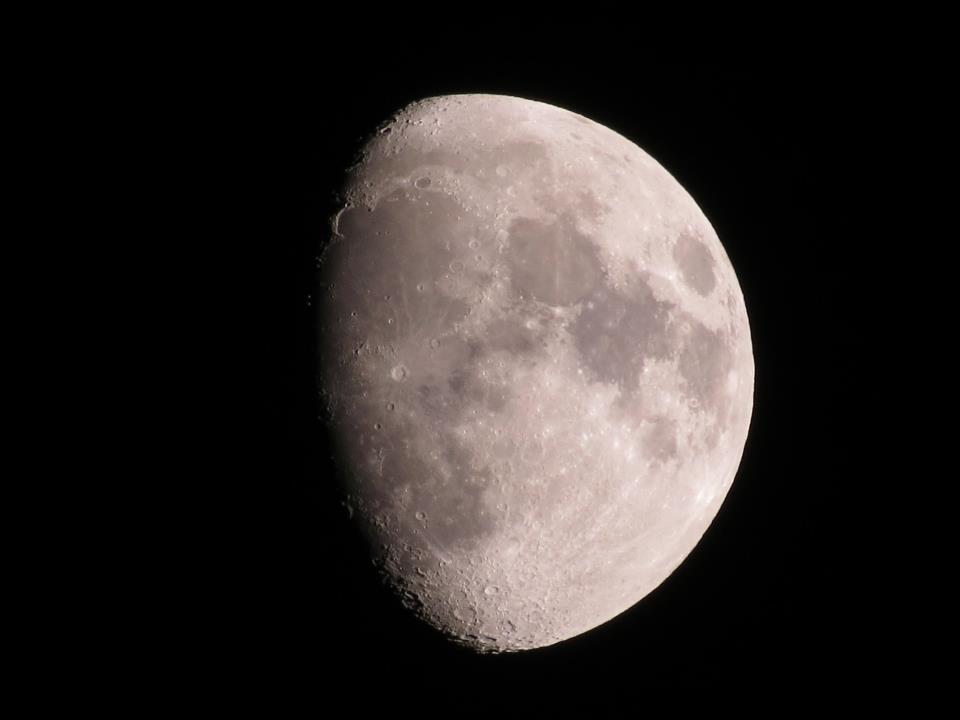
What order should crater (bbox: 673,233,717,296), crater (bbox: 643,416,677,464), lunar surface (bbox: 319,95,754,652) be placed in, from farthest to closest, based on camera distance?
1. crater (bbox: 673,233,717,296)
2. crater (bbox: 643,416,677,464)
3. lunar surface (bbox: 319,95,754,652)

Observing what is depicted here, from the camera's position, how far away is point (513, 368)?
3.01 meters

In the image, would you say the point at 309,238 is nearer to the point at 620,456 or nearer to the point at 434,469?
the point at 434,469

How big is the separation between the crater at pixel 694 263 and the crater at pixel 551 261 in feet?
1.47

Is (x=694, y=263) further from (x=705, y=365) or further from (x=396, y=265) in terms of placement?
(x=396, y=265)

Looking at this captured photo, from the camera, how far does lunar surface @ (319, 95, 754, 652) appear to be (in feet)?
9.90

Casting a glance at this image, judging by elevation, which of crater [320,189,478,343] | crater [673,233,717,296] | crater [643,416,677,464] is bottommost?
crater [643,416,677,464]

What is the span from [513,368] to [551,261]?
1.34ft

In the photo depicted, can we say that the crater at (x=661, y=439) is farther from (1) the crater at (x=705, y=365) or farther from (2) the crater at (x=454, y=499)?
(2) the crater at (x=454, y=499)

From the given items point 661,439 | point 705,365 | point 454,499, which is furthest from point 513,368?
point 705,365

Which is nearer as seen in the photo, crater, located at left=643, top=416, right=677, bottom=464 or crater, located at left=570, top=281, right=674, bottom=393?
crater, located at left=570, top=281, right=674, bottom=393

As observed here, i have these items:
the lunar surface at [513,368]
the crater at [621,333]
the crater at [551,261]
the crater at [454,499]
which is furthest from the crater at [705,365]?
the crater at [454,499]

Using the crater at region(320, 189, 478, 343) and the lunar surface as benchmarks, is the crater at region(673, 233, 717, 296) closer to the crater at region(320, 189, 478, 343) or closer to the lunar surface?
the lunar surface

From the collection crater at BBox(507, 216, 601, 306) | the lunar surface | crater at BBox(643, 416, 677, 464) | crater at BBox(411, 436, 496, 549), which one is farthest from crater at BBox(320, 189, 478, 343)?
crater at BBox(643, 416, 677, 464)

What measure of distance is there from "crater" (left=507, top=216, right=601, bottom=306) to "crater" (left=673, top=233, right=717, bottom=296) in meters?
0.45
